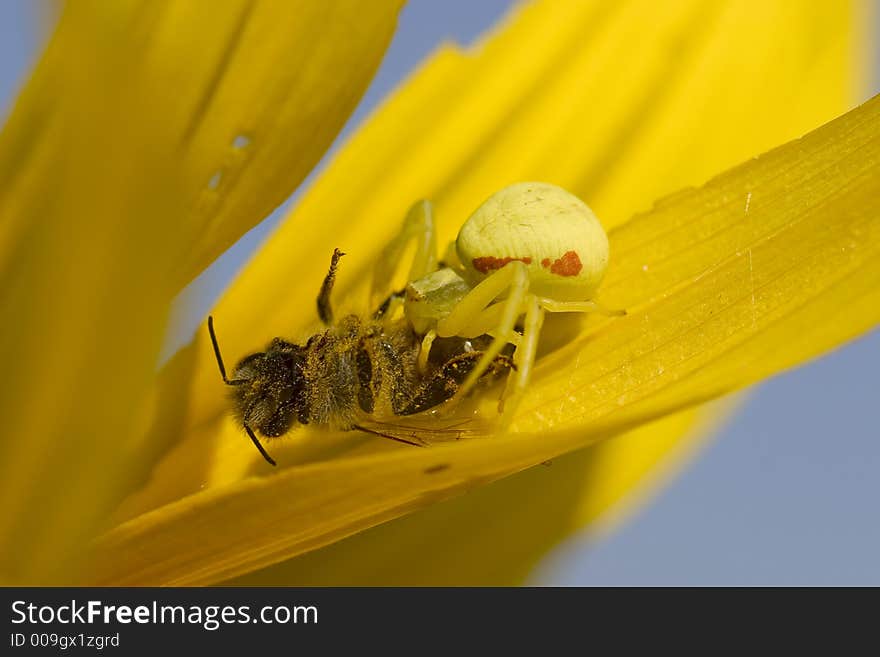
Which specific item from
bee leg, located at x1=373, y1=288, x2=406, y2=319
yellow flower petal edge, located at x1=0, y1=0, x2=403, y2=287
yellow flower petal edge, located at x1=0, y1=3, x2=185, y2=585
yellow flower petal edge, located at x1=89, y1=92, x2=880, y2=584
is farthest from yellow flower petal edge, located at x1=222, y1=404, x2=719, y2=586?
yellow flower petal edge, located at x1=0, y1=3, x2=185, y2=585

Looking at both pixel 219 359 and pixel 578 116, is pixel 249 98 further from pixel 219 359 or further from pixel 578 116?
pixel 578 116

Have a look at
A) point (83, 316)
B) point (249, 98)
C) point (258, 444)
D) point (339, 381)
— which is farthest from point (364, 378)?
Result: point (83, 316)

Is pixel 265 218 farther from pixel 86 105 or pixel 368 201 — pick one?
pixel 86 105

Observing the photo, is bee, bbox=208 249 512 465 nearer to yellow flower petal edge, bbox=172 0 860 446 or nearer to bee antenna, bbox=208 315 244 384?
bee antenna, bbox=208 315 244 384

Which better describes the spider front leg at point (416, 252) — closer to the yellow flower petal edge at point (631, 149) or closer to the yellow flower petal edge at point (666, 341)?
the yellow flower petal edge at point (631, 149)

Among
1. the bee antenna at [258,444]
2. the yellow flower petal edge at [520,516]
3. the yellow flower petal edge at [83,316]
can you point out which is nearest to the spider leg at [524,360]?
the bee antenna at [258,444]
